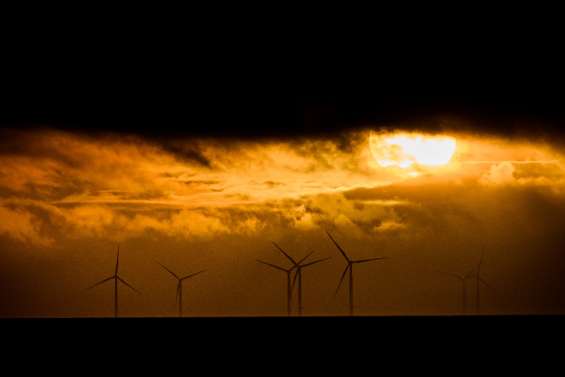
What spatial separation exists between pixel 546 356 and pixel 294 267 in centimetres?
3084

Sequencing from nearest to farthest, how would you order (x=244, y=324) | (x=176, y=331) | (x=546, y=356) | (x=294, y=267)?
(x=546, y=356) → (x=176, y=331) → (x=244, y=324) → (x=294, y=267)

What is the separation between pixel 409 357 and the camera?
26.1 metres

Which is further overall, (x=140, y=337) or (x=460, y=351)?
(x=140, y=337)

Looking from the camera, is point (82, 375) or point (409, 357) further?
point (409, 357)

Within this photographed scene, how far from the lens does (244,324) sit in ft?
117

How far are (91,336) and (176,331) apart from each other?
347 centimetres

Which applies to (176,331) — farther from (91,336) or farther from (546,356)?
(546,356)

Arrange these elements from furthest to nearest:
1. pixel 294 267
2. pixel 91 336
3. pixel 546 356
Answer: pixel 294 267
pixel 91 336
pixel 546 356

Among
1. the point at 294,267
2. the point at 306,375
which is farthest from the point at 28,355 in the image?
the point at 294,267

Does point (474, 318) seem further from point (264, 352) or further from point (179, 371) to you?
point (179, 371)

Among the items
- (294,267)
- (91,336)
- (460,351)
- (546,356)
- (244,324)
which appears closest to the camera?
(546,356)

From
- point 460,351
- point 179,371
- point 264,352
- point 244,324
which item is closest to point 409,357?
point 460,351

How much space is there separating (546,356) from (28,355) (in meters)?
12.7

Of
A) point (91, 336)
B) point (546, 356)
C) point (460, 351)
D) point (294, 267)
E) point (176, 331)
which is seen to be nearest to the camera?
point (546, 356)
